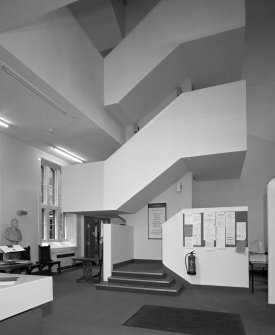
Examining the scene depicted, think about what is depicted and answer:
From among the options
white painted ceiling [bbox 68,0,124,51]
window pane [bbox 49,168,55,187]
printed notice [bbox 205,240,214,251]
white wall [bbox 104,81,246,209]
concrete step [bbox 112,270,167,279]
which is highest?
white painted ceiling [bbox 68,0,124,51]

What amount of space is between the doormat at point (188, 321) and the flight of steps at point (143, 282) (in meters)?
1.15

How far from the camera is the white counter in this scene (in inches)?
72.7

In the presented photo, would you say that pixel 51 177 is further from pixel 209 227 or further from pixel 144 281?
pixel 209 227

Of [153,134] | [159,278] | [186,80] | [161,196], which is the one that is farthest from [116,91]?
[159,278]

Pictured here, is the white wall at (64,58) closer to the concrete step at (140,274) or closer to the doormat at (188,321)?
the concrete step at (140,274)

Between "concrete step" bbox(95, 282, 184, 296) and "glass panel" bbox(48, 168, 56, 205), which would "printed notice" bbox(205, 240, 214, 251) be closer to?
"concrete step" bbox(95, 282, 184, 296)

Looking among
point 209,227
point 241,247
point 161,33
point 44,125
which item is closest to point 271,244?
point 241,247

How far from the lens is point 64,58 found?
6246 millimetres

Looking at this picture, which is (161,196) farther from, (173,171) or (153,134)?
(153,134)

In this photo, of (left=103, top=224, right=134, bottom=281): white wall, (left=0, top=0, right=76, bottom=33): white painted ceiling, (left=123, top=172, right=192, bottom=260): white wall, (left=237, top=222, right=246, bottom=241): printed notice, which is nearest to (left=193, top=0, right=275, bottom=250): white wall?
(left=123, top=172, right=192, bottom=260): white wall

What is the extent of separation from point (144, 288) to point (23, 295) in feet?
16.4

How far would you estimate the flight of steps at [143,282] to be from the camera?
21.3 ft

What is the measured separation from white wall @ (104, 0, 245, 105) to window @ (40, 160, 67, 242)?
4.17 m

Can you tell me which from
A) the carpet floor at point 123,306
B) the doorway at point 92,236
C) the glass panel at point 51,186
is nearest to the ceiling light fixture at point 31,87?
the carpet floor at point 123,306
